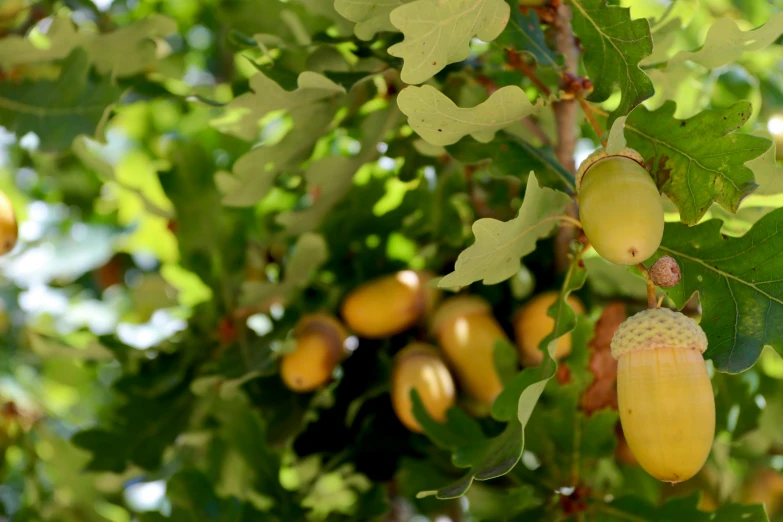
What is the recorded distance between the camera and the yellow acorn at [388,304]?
1.56 meters

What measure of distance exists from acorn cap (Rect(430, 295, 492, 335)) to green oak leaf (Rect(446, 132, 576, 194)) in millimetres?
376

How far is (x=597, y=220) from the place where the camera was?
0.95 metres

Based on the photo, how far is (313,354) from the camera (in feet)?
4.99

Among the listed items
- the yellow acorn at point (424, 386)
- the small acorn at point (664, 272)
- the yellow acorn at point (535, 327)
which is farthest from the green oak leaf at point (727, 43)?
the yellow acorn at point (424, 386)

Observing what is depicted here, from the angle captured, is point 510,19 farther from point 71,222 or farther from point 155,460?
point 71,222

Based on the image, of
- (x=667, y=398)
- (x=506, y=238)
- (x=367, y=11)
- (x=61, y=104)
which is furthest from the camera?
(x=61, y=104)

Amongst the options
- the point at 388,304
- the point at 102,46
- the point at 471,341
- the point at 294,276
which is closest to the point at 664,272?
the point at 471,341

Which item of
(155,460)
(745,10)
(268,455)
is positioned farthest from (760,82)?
(155,460)

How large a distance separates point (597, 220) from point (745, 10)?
4.76 ft

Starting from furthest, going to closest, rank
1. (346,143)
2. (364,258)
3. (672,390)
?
(346,143), (364,258), (672,390)

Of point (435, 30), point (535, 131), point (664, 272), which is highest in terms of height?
point (435, 30)

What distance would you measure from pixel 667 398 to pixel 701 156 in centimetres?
32

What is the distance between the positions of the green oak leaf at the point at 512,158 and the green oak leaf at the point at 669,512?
52cm

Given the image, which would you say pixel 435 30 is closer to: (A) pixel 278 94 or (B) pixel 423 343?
(A) pixel 278 94
